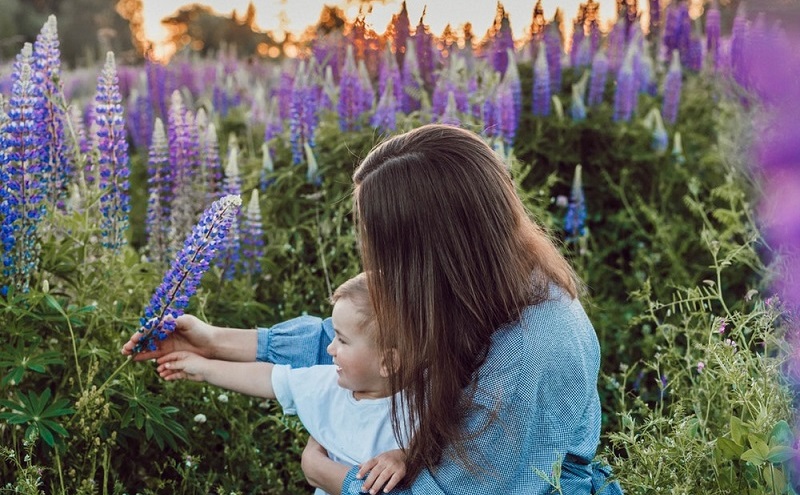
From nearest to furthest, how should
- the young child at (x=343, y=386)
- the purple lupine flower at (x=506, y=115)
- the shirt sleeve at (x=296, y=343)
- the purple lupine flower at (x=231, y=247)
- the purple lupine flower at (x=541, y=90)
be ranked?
the young child at (x=343, y=386) → the shirt sleeve at (x=296, y=343) → the purple lupine flower at (x=231, y=247) → the purple lupine flower at (x=506, y=115) → the purple lupine flower at (x=541, y=90)

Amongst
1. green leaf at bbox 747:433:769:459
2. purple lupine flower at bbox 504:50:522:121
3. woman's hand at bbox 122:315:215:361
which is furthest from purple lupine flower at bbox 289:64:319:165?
green leaf at bbox 747:433:769:459

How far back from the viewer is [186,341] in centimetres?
248

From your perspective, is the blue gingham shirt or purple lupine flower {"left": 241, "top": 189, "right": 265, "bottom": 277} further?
purple lupine flower {"left": 241, "top": 189, "right": 265, "bottom": 277}

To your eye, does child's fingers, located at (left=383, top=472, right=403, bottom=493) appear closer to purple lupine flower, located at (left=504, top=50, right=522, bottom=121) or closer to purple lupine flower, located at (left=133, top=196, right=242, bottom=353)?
purple lupine flower, located at (left=133, top=196, right=242, bottom=353)

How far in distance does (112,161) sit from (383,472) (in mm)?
1487

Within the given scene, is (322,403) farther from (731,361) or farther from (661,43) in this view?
(661,43)

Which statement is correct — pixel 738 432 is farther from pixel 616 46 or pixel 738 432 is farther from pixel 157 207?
pixel 616 46

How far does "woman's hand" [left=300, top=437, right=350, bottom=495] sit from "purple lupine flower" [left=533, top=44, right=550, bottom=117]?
2661 mm

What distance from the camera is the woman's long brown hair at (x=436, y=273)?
200 centimetres

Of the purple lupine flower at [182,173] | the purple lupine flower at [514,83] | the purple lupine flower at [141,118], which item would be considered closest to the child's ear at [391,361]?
the purple lupine flower at [182,173]

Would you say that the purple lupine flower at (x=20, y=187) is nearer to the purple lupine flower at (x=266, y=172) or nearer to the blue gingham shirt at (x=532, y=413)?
the blue gingham shirt at (x=532, y=413)

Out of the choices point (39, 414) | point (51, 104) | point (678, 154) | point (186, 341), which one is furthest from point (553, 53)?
point (39, 414)

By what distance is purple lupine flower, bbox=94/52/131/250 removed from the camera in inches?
113

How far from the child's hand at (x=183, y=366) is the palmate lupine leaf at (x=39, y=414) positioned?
25 cm
